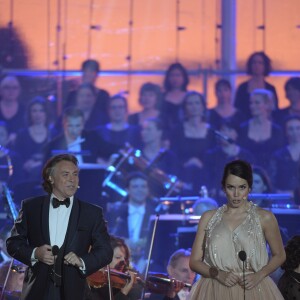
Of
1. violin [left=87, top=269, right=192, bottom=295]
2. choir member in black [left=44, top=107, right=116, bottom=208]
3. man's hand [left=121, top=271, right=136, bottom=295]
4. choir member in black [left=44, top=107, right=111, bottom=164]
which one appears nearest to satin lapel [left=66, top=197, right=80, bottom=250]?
violin [left=87, top=269, right=192, bottom=295]

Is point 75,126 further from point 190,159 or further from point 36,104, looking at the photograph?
point 190,159

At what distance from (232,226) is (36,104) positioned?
6.02m

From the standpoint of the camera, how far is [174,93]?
10227 mm

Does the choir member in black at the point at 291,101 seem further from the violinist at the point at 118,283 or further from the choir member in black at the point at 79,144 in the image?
the violinist at the point at 118,283

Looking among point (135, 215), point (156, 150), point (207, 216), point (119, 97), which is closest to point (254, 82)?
point (156, 150)

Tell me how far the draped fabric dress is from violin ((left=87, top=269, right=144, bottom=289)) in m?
1.85

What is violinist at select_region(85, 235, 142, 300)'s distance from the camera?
633 centimetres

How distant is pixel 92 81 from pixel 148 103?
74 centimetres

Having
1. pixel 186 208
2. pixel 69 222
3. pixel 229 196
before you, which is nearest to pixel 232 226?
pixel 229 196

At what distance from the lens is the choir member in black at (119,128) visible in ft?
33.3

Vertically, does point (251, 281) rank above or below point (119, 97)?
below

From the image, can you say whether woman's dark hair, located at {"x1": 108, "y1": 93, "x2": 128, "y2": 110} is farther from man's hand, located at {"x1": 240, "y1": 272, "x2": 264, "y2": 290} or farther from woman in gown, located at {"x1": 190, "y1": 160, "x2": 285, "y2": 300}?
man's hand, located at {"x1": 240, "y1": 272, "x2": 264, "y2": 290}

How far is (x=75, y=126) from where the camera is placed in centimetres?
1009

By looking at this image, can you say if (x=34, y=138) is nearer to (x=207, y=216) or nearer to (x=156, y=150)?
(x=156, y=150)
